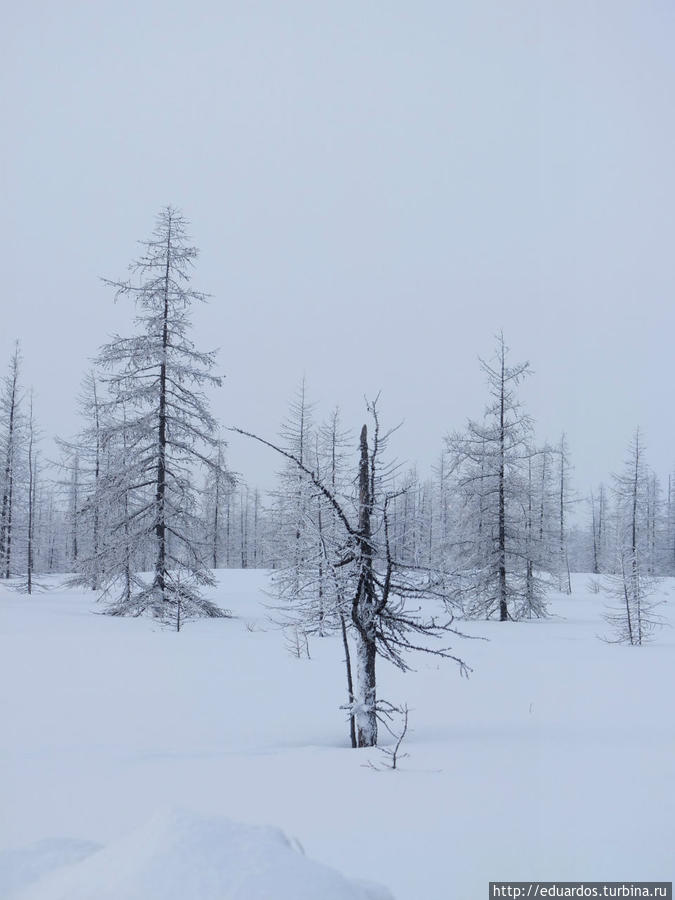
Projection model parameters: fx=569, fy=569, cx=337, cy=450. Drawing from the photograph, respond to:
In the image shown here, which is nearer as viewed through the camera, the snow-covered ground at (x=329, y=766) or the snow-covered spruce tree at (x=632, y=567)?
the snow-covered ground at (x=329, y=766)

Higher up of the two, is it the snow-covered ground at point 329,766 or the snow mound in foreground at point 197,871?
the snow mound in foreground at point 197,871

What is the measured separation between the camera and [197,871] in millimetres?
1816

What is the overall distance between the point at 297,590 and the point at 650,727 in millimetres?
5068

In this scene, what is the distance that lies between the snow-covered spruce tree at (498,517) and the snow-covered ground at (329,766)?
10.6 metres

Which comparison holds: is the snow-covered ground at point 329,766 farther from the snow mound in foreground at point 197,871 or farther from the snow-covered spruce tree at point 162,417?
the snow-covered spruce tree at point 162,417

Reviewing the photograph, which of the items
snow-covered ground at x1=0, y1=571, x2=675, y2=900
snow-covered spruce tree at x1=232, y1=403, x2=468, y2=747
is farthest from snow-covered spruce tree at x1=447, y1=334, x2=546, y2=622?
snow-covered spruce tree at x1=232, y1=403, x2=468, y2=747

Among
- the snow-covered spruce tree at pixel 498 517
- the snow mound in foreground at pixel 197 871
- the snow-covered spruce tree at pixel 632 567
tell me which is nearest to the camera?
the snow mound in foreground at pixel 197 871

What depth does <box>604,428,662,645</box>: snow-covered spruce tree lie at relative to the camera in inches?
664

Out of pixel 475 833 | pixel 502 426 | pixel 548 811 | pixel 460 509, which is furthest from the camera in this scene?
pixel 460 509

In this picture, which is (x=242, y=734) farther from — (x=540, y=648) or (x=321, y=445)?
(x=321, y=445)

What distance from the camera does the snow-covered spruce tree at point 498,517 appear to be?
2317 centimetres

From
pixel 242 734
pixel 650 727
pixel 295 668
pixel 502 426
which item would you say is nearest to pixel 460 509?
pixel 502 426

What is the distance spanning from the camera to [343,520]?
675 centimetres

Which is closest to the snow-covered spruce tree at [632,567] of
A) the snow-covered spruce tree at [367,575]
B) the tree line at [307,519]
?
the tree line at [307,519]
